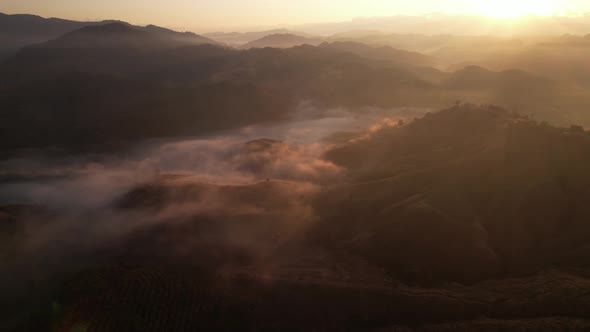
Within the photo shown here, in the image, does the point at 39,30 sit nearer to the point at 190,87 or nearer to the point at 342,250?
the point at 190,87

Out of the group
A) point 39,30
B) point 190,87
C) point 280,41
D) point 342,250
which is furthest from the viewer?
point 280,41

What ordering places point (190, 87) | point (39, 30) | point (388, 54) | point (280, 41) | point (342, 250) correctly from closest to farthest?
point (342, 250)
point (190, 87)
point (388, 54)
point (39, 30)
point (280, 41)

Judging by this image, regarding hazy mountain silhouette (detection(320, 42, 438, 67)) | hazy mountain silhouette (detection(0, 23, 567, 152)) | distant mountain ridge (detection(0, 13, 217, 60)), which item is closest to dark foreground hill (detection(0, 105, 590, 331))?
hazy mountain silhouette (detection(0, 23, 567, 152))

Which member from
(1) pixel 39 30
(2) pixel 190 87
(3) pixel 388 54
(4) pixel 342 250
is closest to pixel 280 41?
(3) pixel 388 54

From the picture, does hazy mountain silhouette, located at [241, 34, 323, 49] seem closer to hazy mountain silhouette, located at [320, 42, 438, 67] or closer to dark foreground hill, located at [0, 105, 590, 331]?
hazy mountain silhouette, located at [320, 42, 438, 67]

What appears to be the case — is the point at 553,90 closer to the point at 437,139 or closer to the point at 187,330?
the point at 437,139

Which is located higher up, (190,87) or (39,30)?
(39,30)

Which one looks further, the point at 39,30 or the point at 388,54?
the point at 39,30

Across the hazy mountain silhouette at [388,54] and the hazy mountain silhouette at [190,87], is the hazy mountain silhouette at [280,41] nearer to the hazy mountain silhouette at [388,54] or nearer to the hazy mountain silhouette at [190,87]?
the hazy mountain silhouette at [388,54]

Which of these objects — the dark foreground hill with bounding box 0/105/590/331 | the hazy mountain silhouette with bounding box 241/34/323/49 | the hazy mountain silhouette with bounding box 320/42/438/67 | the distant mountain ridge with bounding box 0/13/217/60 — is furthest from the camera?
the hazy mountain silhouette with bounding box 241/34/323/49
